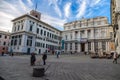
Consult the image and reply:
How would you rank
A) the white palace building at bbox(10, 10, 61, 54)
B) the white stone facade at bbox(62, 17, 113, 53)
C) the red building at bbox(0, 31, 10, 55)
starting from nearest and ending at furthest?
the white palace building at bbox(10, 10, 61, 54) < the white stone facade at bbox(62, 17, 113, 53) < the red building at bbox(0, 31, 10, 55)

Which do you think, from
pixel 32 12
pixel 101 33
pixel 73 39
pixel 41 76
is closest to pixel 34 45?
pixel 32 12

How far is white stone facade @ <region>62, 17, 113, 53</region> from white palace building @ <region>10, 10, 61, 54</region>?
10775 mm

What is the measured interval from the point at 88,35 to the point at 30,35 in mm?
27477

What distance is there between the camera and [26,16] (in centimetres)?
3984

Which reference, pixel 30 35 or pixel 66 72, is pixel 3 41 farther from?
pixel 66 72

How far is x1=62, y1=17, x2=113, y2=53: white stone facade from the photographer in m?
45.4

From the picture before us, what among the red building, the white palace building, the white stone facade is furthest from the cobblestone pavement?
the red building

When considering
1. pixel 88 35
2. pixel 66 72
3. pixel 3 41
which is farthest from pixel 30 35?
pixel 66 72

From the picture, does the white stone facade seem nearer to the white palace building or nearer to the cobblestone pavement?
the white palace building

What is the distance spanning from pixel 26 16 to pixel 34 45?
12.1 metres

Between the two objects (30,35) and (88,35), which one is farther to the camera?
(88,35)

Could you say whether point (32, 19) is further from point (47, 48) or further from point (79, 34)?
point (79, 34)

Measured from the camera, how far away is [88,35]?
49938 millimetres

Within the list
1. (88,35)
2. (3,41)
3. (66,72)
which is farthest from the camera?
(3,41)
